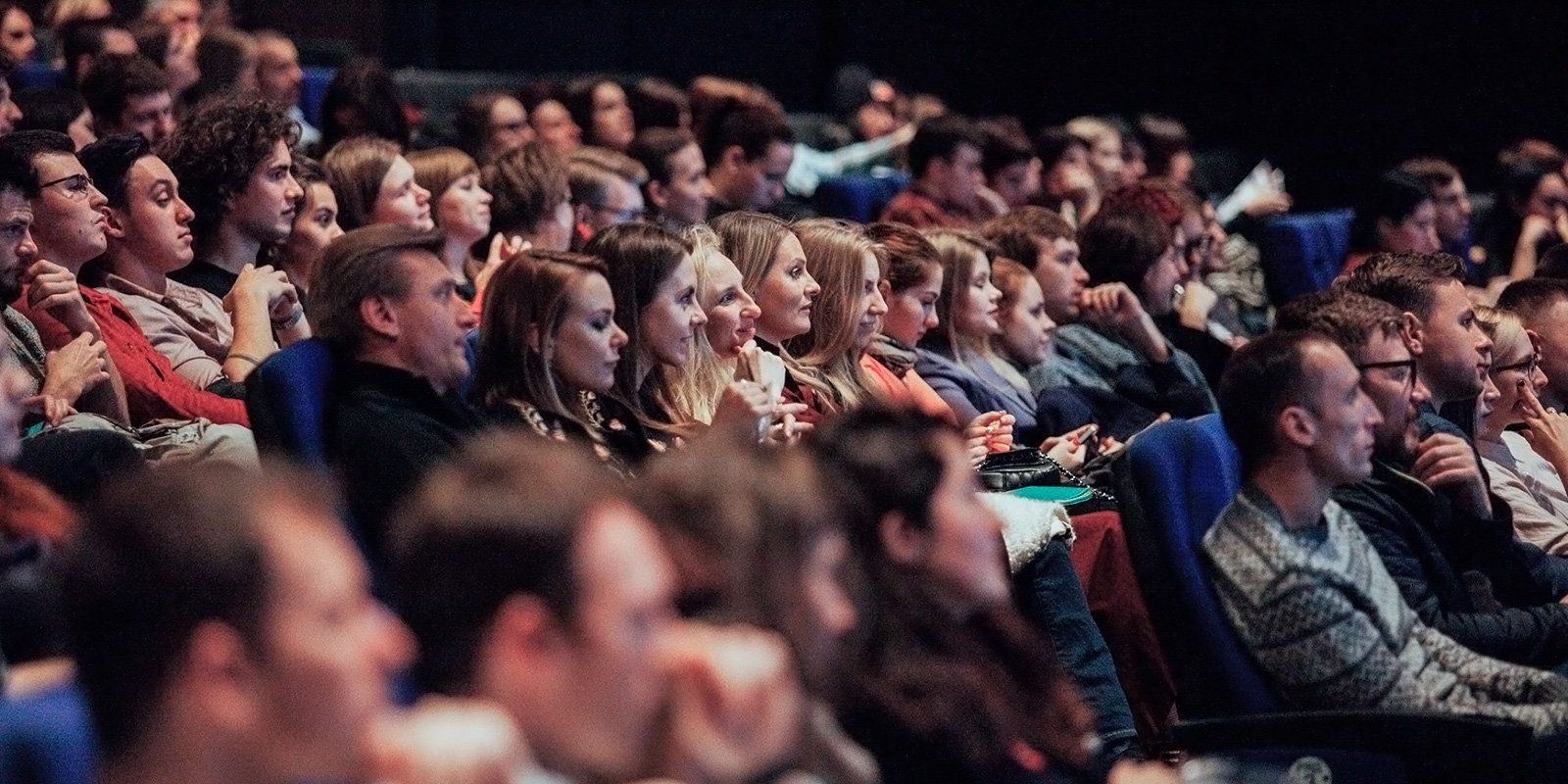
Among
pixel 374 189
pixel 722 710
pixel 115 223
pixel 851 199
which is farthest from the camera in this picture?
pixel 851 199

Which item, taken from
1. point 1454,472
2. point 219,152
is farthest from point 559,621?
point 219,152

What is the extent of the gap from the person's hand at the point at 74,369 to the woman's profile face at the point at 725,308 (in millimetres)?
1077

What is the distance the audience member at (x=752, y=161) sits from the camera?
6520 mm

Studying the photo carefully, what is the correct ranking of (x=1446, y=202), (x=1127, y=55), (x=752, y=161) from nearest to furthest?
(x=752, y=161), (x=1446, y=202), (x=1127, y=55)

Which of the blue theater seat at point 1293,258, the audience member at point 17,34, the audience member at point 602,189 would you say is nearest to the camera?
the audience member at point 602,189

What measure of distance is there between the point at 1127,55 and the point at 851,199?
4300mm

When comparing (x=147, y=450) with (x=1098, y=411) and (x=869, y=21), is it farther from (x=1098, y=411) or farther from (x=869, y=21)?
(x=869, y=21)

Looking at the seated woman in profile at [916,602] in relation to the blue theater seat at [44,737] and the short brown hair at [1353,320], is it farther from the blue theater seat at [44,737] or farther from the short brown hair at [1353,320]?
the short brown hair at [1353,320]

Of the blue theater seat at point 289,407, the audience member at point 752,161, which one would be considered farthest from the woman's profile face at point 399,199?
the audience member at point 752,161

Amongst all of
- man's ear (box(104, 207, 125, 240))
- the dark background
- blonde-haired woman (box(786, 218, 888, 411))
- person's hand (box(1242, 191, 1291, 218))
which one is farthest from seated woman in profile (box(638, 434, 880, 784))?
the dark background

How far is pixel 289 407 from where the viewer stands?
2.86 m

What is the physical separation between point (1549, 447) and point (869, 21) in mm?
6454

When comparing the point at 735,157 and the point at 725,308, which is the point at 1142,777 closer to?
the point at 725,308

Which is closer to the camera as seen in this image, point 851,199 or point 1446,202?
point 851,199
